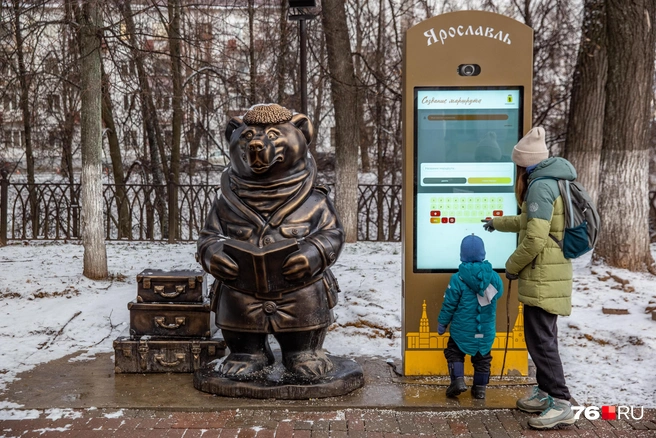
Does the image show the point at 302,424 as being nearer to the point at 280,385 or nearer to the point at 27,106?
the point at 280,385

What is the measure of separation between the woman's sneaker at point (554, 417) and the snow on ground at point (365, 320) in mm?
510

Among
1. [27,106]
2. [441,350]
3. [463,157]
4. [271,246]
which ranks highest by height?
[27,106]

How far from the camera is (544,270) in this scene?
13.1 ft

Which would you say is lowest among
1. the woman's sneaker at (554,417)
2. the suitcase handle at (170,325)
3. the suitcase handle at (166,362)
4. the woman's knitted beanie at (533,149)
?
the woman's sneaker at (554,417)

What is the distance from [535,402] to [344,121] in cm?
676

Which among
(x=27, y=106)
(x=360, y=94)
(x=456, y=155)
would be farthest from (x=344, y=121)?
(x=27, y=106)

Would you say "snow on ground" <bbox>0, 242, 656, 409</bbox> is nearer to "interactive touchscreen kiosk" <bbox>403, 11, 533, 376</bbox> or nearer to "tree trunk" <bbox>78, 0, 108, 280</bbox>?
"tree trunk" <bbox>78, 0, 108, 280</bbox>

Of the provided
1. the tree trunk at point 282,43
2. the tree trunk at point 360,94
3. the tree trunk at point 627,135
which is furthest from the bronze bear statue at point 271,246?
the tree trunk at point 282,43

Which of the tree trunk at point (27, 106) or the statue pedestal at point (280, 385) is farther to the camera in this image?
the tree trunk at point (27, 106)

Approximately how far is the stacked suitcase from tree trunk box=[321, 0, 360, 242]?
17.3 feet

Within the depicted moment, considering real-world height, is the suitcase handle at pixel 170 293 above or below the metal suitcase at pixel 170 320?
above

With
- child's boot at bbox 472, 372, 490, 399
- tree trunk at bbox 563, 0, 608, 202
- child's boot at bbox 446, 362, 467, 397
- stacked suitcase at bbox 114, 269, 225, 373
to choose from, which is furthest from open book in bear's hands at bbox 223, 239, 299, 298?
tree trunk at bbox 563, 0, 608, 202

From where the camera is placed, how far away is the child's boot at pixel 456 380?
4387 mm

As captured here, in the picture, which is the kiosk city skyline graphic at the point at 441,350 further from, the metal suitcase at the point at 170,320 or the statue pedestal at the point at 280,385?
the metal suitcase at the point at 170,320
